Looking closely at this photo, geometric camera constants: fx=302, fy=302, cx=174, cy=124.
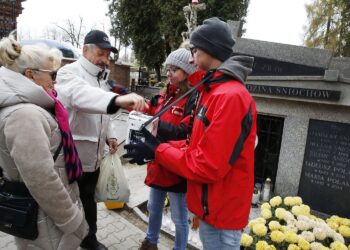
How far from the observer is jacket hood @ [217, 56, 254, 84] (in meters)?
1.72

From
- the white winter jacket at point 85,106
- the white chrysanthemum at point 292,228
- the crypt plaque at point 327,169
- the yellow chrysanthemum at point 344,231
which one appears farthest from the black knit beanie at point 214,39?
the crypt plaque at point 327,169

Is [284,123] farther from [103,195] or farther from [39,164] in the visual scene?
[39,164]

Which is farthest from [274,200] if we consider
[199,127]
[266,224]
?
[199,127]

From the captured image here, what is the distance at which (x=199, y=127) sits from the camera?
1.72 m

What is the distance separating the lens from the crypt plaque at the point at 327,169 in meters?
4.35

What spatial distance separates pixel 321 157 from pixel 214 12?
746 inches

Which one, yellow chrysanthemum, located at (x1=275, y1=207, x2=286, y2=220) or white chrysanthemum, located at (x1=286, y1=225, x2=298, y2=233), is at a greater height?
yellow chrysanthemum, located at (x1=275, y1=207, x2=286, y2=220)

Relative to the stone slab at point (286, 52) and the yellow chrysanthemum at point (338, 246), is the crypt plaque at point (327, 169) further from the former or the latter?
the yellow chrysanthemum at point (338, 246)

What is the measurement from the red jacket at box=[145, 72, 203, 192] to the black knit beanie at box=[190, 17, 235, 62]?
592mm

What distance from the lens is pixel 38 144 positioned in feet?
5.05

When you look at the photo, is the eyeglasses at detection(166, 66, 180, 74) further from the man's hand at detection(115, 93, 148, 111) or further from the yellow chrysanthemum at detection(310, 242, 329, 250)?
the yellow chrysanthemum at detection(310, 242, 329, 250)

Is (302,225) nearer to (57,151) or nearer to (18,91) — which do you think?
(57,151)

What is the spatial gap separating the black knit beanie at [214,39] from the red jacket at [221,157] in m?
0.23

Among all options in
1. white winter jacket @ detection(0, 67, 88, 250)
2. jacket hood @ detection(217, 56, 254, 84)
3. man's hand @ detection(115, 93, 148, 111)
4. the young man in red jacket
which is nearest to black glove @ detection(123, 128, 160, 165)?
the young man in red jacket
